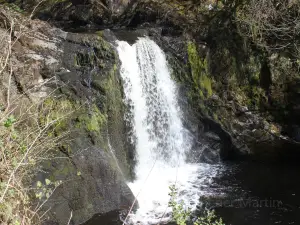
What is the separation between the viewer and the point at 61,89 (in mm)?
7316

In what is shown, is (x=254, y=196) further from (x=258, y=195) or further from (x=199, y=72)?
(x=199, y=72)

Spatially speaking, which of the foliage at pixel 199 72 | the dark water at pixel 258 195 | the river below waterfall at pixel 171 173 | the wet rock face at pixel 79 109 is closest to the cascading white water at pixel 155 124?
the river below waterfall at pixel 171 173

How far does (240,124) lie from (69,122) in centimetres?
562

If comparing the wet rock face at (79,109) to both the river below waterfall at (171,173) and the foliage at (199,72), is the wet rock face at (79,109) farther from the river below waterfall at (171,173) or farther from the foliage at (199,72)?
the foliage at (199,72)

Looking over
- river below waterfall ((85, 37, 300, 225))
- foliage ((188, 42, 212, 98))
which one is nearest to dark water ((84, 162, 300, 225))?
river below waterfall ((85, 37, 300, 225))

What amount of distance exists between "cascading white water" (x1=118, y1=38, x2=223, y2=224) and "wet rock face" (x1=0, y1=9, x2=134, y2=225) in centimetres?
50

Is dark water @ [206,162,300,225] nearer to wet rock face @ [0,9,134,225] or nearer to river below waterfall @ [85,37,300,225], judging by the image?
river below waterfall @ [85,37,300,225]

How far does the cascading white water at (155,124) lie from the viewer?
339 inches

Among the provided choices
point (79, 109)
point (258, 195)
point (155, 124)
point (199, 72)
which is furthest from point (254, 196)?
point (79, 109)

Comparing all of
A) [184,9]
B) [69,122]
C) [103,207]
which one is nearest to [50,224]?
[103,207]

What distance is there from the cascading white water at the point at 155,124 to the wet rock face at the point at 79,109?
1.63 ft

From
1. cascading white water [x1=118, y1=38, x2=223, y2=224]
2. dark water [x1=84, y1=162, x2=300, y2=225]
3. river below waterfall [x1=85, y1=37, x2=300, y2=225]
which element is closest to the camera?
dark water [x1=84, y1=162, x2=300, y2=225]

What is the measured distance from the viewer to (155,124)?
941cm

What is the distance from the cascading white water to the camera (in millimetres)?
8617
